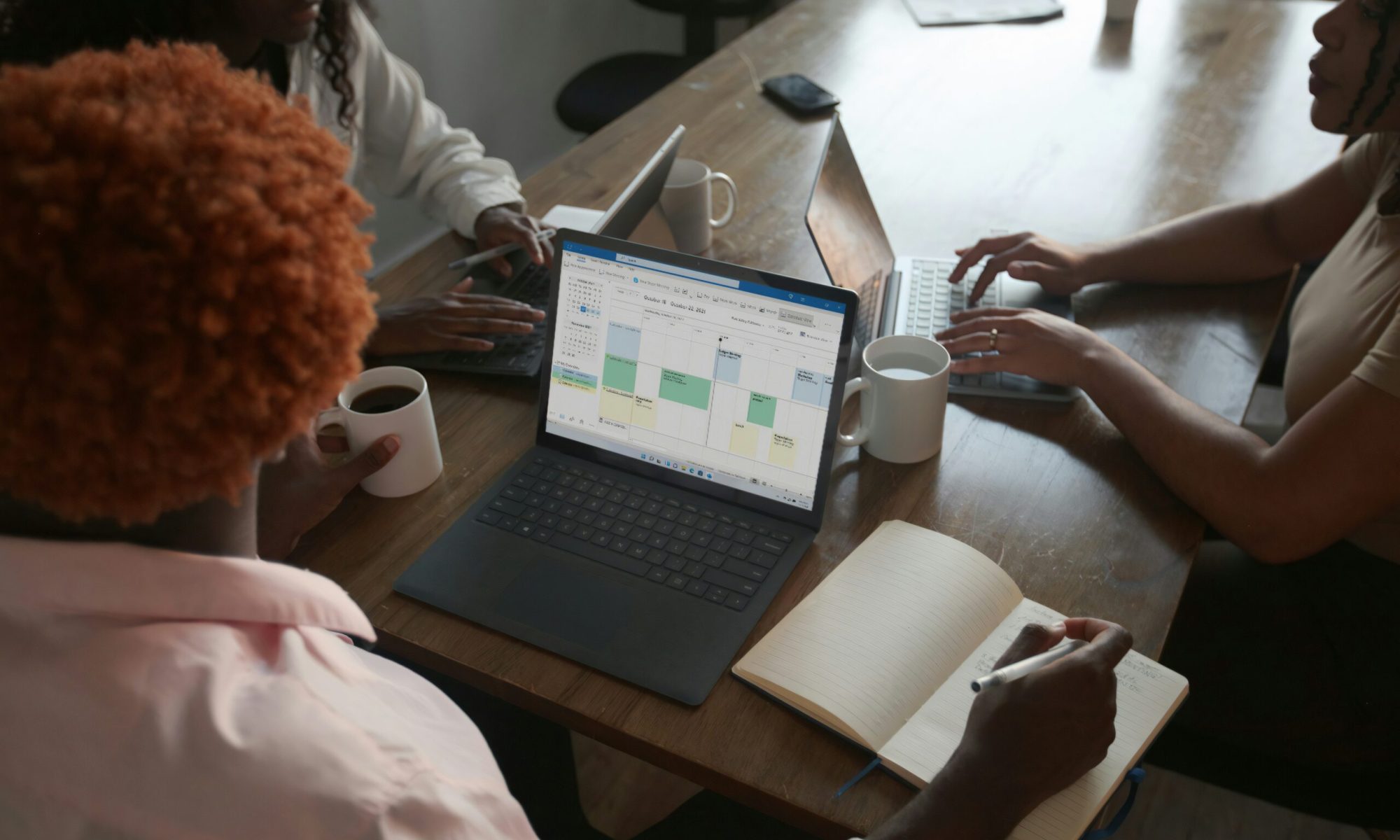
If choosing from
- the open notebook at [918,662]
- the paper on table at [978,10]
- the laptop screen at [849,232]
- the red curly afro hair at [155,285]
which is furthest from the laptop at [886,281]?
the paper on table at [978,10]

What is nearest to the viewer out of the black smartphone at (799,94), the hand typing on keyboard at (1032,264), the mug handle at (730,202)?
the hand typing on keyboard at (1032,264)

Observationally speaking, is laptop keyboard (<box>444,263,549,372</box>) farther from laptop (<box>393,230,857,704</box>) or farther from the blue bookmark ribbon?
the blue bookmark ribbon

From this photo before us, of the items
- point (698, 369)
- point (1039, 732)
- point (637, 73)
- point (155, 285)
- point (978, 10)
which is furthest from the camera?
point (637, 73)

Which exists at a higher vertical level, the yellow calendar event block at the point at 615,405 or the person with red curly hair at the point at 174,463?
the person with red curly hair at the point at 174,463

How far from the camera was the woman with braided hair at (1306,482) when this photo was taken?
3.37 ft

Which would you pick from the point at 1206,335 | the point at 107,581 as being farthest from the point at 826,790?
the point at 1206,335

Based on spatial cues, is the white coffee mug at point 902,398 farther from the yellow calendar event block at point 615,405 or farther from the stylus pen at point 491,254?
the stylus pen at point 491,254

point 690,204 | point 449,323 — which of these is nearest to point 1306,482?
point 690,204

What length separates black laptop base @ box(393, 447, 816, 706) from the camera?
896 millimetres

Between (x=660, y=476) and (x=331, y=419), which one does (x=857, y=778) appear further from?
(x=331, y=419)

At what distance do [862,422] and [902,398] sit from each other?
7cm

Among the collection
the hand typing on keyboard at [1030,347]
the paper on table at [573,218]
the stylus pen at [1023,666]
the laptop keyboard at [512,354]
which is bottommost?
the laptop keyboard at [512,354]

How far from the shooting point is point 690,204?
4.74ft

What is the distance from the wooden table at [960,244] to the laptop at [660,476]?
3 centimetres
